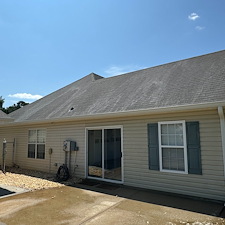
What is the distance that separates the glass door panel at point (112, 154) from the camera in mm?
6473

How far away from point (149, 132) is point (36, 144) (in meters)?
6.30

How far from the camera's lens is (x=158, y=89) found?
675 centimetres

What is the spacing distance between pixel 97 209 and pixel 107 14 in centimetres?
825

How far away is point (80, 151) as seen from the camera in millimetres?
7426

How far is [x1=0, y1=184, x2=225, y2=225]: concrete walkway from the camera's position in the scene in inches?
137

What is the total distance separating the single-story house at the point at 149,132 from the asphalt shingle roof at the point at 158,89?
3 centimetres

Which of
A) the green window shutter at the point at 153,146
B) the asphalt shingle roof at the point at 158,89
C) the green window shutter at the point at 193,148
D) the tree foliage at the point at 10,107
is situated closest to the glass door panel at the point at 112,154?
the asphalt shingle roof at the point at 158,89

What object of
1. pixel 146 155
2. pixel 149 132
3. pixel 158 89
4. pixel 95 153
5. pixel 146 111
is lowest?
pixel 95 153

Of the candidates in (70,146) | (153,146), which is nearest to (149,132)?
(153,146)

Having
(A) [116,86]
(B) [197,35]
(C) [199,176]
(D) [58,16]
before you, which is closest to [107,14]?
(D) [58,16]

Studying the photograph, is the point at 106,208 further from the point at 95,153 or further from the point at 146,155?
the point at 95,153

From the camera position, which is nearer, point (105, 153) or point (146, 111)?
point (146, 111)

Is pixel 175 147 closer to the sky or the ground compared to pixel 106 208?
closer to the sky

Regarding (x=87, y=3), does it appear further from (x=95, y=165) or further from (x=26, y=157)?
(x=26, y=157)
